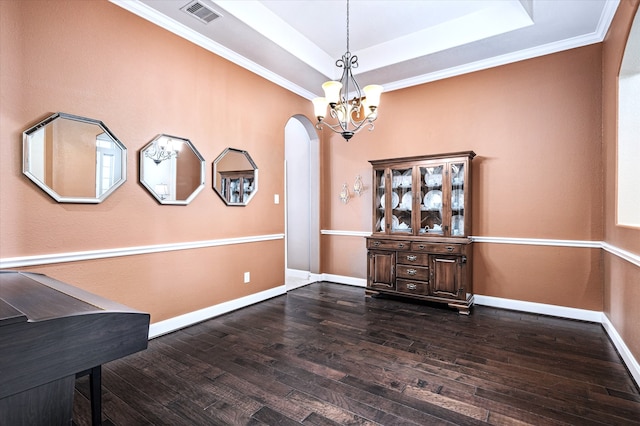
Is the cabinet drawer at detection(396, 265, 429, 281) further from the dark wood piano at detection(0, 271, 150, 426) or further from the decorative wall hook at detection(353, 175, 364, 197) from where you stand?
the dark wood piano at detection(0, 271, 150, 426)

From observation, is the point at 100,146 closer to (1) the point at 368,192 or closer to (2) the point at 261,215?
(2) the point at 261,215

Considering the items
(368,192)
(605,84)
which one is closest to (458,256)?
(368,192)

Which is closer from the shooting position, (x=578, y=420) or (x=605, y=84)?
(x=578, y=420)

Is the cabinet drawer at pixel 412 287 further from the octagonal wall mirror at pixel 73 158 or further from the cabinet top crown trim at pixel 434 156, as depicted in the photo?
the octagonal wall mirror at pixel 73 158

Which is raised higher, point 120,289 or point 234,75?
point 234,75

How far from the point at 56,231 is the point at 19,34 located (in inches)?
54.7

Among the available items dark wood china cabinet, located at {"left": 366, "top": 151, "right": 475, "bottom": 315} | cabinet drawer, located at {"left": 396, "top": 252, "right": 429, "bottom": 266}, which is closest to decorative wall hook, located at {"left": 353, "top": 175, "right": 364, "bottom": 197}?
dark wood china cabinet, located at {"left": 366, "top": 151, "right": 475, "bottom": 315}

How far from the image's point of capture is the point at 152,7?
284 cm

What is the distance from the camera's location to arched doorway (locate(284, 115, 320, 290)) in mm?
5223

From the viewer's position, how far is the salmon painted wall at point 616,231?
232cm

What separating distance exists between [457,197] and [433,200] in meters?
0.28

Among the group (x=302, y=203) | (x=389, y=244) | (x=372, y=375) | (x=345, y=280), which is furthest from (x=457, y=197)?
(x=302, y=203)

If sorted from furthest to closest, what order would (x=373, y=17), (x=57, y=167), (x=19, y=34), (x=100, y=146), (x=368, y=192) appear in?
(x=368, y=192)
(x=373, y=17)
(x=100, y=146)
(x=57, y=167)
(x=19, y=34)

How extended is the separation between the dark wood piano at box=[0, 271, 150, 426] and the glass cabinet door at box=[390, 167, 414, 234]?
11.3 feet
